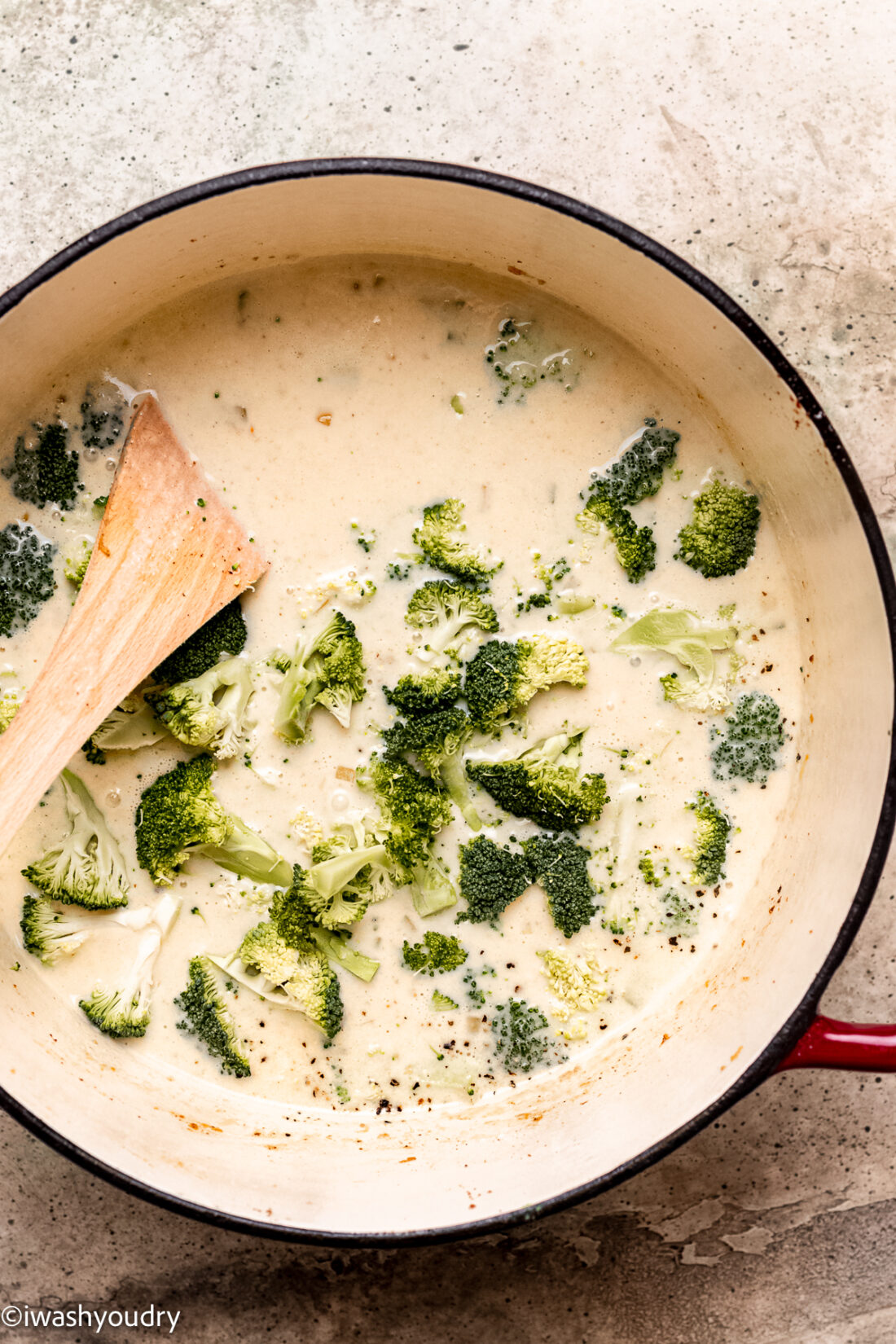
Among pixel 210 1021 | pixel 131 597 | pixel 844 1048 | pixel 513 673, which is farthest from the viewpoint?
pixel 210 1021

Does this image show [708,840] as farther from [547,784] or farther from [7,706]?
[7,706]

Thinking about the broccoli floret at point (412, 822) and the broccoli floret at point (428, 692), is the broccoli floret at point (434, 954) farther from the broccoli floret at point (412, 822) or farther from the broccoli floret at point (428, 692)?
the broccoli floret at point (428, 692)

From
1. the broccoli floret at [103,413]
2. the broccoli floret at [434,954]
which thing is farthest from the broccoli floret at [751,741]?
the broccoli floret at [103,413]

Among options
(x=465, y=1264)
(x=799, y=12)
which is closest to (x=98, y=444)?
(x=799, y=12)

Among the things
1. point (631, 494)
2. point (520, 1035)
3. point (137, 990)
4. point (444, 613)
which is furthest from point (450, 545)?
point (137, 990)

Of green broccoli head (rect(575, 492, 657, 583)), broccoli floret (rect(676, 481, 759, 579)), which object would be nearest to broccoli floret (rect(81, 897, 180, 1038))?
green broccoli head (rect(575, 492, 657, 583))
